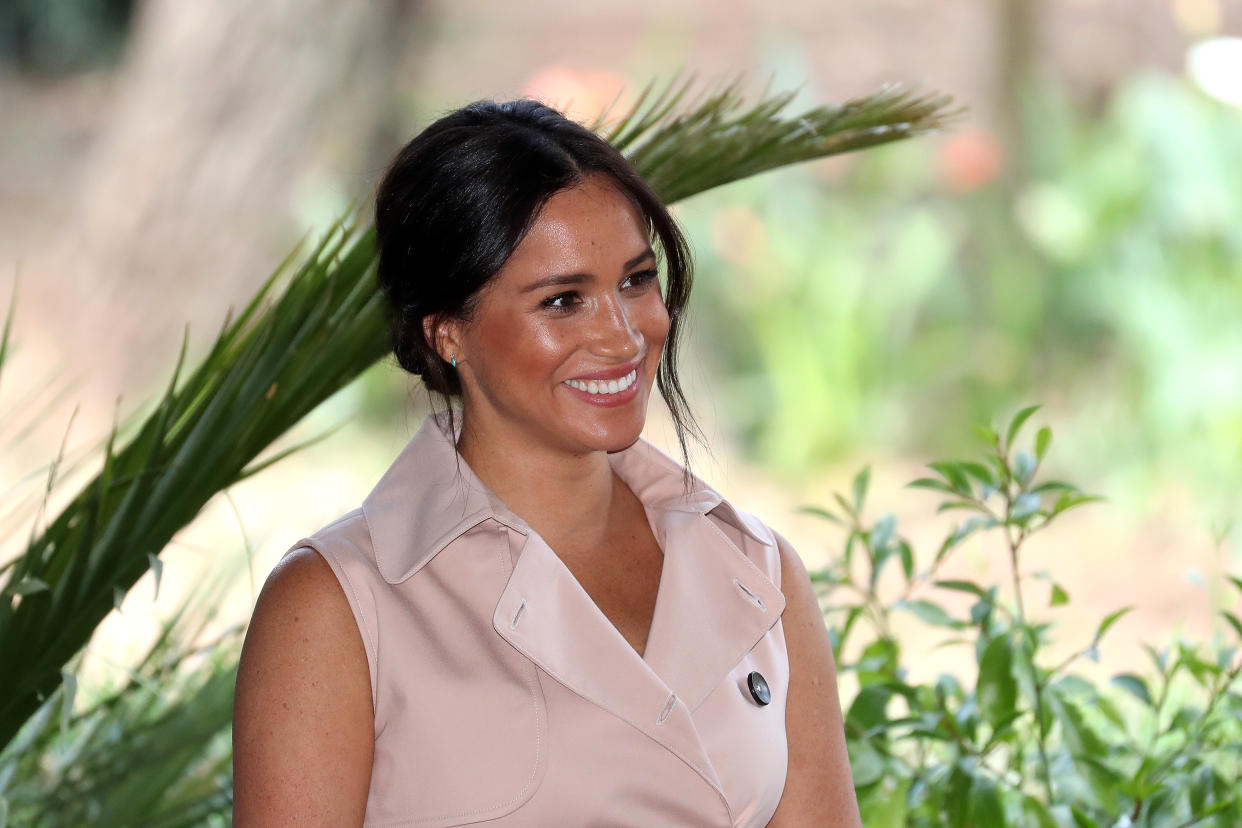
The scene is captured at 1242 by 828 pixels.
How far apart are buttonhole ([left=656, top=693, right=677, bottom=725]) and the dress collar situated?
227mm

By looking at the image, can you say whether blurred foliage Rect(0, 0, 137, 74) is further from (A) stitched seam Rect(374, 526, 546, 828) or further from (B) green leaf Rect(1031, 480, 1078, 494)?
(A) stitched seam Rect(374, 526, 546, 828)

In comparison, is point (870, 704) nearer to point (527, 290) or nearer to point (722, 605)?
point (722, 605)

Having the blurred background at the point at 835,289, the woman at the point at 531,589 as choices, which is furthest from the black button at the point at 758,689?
the blurred background at the point at 835,289

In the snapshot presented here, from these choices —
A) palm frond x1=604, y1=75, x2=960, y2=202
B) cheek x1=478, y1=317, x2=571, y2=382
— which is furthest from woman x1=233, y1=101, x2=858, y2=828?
palm frond x1=604, y1=75, x2=960, y2=202

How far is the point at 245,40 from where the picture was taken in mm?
5676

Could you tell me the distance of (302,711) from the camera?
1.43 meters

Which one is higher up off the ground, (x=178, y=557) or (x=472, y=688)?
(x=178, y=557)

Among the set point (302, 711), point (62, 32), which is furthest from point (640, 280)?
point (62, 32)

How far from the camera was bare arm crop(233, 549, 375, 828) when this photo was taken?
4.67 feet

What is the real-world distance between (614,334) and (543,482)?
0.21 m

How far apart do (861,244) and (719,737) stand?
159 inches

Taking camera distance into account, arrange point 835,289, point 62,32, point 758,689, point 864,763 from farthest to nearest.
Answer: point 62,32, point 835,289, point 864,763, point 758,689

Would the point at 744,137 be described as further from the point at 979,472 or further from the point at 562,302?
the point at 979,472

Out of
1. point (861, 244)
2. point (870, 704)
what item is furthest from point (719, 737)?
point (861, 244)
